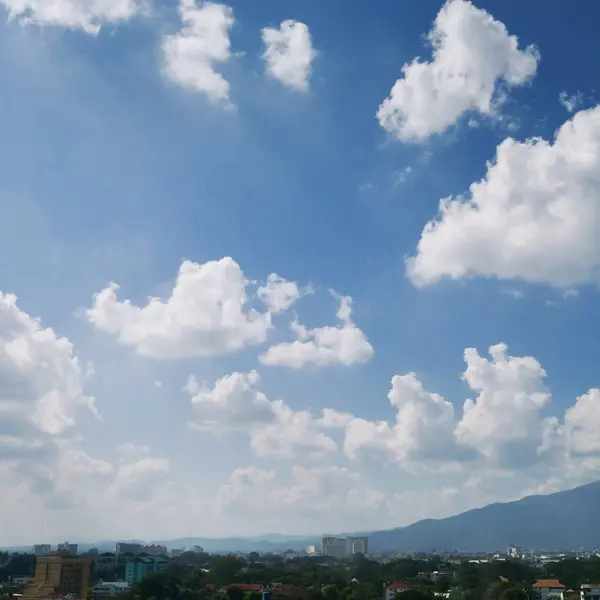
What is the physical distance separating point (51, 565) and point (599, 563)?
4340 centimetres

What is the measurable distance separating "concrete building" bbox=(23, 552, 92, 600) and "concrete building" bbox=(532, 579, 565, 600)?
28.8m

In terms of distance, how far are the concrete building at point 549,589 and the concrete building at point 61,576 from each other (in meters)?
28.8

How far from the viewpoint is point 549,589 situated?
49.3m

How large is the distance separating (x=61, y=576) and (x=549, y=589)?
3179 cm

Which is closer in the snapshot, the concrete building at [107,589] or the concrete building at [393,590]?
the concrete building at [393,590]

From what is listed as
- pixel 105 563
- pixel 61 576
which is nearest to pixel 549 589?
pixel 61 576

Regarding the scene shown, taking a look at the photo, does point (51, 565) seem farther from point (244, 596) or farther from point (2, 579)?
point (2, 579)

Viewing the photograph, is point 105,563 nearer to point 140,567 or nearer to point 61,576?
point 140,567

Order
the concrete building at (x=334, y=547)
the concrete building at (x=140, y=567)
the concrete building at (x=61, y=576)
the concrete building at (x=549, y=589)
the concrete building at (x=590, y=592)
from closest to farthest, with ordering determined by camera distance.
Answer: the concrete building at (x=590, y=592) → the concrete building at (x=61, y=576) → the concrete building at (x=549, y=589) → the concrete building at (x=140, y=567) → the concrete building at (x=334, y=547)

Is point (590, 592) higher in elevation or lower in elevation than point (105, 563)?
lower

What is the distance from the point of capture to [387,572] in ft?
206

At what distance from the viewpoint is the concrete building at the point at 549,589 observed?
47.7 meters

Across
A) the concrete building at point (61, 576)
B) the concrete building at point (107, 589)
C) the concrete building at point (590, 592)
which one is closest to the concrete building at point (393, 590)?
the concrete building at point (590, 592)

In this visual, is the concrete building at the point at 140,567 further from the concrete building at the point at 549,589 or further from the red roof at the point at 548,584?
the concrete building at the point at 549,589
